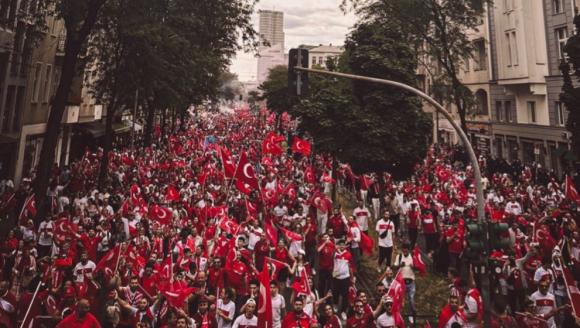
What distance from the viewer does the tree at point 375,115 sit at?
19.2 meters

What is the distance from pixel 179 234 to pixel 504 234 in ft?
28.7

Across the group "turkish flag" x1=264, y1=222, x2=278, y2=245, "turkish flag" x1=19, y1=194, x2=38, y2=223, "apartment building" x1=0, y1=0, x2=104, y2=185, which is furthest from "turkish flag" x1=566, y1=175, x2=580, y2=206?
"apartment building" x1=0, y1=0, x2=104, y2=185

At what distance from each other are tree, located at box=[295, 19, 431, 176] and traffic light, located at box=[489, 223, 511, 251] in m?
11.3

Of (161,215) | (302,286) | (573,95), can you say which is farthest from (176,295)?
(573,95)

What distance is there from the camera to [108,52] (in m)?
23.0

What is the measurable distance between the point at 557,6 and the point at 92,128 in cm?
3692

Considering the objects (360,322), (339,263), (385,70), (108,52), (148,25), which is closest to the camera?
(360,322)

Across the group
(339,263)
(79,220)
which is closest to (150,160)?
(79,220)

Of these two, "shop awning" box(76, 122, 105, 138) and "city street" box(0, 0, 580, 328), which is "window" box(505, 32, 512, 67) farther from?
"shop awning" box(76, 122, 105, 138)

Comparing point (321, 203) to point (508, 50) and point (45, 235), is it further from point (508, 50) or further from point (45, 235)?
point (508, 50)

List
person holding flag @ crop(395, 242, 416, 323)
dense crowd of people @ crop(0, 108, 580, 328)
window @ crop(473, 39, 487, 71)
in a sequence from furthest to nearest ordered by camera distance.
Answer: window @ crop(473, 39, 487, 71)
person holding flag @ crop(395, 242, 416, 323)
dense crowd of people @ crop(0, 108, 580, 328)

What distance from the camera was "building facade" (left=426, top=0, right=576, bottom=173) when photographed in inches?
1160

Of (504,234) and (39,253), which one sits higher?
(504,234)

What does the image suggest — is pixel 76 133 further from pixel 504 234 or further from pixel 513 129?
pixel 513 129
